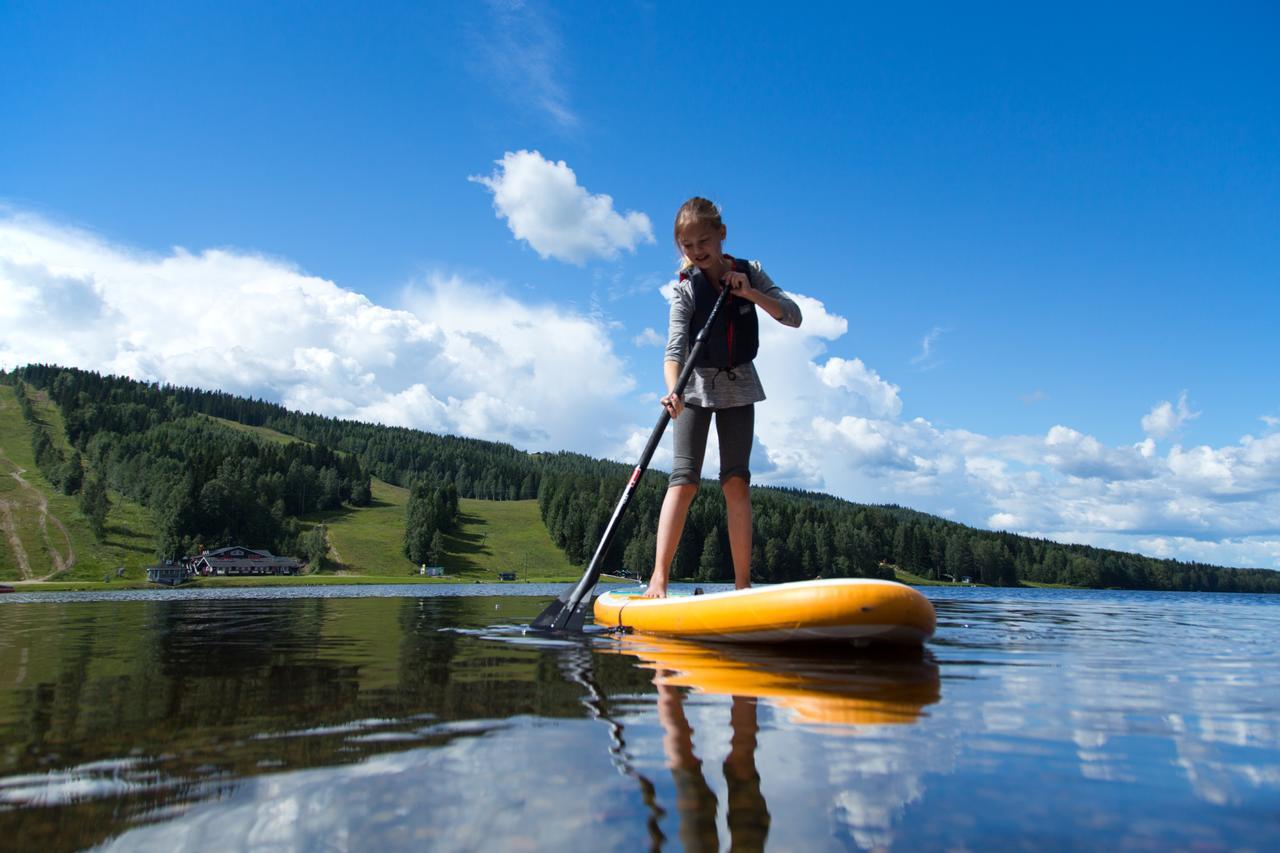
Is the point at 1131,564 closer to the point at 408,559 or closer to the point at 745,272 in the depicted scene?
the point at 408,559

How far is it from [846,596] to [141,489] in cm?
17696

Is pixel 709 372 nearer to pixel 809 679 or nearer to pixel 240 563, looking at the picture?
pixel 809 679

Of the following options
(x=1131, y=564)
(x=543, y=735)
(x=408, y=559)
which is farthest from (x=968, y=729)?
(x=1131, y=564)

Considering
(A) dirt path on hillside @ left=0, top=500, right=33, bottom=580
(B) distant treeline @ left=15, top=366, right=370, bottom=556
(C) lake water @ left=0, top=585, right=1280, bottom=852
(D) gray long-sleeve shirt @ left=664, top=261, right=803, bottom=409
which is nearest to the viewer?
(C) lake water @ left=0, top=585, right=1280, bottom=852

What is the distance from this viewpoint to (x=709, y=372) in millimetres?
8484

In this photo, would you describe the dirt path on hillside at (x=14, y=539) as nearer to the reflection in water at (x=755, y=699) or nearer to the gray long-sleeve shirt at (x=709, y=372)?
the gray long-sleeve shirt at (x=709, y=372)

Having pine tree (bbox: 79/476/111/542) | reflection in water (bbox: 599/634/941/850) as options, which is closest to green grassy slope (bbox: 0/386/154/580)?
pine tree (bbox: 79/476/111/542)

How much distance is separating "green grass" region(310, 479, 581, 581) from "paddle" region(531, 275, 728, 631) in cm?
12619

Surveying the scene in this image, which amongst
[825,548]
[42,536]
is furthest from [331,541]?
[825,548]

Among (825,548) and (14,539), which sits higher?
(825,548)

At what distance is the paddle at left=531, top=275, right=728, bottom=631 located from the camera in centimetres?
791

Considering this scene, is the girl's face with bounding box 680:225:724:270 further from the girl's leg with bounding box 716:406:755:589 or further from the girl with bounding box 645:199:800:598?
the girl's leg with bounding box 716:406:755:589

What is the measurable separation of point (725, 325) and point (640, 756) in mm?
6303

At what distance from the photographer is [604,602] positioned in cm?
927
